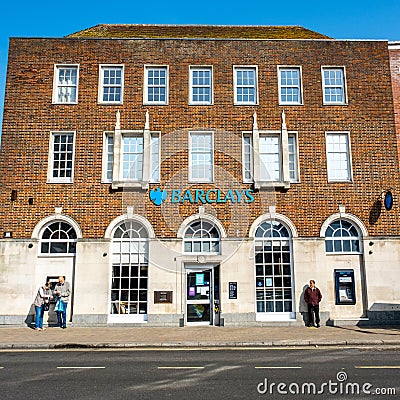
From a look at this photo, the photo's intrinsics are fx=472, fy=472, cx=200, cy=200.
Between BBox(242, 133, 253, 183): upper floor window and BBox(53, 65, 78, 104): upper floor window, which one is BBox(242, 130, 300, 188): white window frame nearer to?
BBox(242, 133, 253, 183): upper floor window

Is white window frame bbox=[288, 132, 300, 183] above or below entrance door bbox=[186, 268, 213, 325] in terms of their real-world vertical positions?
above

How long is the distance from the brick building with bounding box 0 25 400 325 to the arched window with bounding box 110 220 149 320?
55mm

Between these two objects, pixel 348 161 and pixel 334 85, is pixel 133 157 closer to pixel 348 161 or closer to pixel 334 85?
pixel 348 161

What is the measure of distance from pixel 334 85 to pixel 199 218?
829 centimetres

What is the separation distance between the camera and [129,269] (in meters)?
18.6

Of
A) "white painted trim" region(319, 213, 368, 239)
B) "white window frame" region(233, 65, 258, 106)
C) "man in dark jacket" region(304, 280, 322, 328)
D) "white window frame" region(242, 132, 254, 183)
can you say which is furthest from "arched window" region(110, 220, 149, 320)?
"white painted trim" region(319, 213, 368, 239)

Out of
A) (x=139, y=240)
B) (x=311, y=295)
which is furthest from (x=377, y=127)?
(x=139, y=240)

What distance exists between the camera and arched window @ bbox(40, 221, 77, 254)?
61.6ft

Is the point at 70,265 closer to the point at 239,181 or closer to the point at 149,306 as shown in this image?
the point at 149,306

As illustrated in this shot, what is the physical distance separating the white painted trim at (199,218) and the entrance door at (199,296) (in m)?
1.48

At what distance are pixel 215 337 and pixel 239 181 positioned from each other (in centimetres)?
675

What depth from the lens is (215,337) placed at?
14.9m

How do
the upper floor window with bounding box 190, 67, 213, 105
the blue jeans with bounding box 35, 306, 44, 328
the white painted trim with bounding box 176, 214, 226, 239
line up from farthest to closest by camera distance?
the upper floor window with bounding box 190, 67, 213, 105 → the white painted trim with bounding box 176, 214, 226, 239 → the blue jeans with bounding box 35, 306, 44, 328

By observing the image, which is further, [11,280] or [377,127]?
[377,127]
